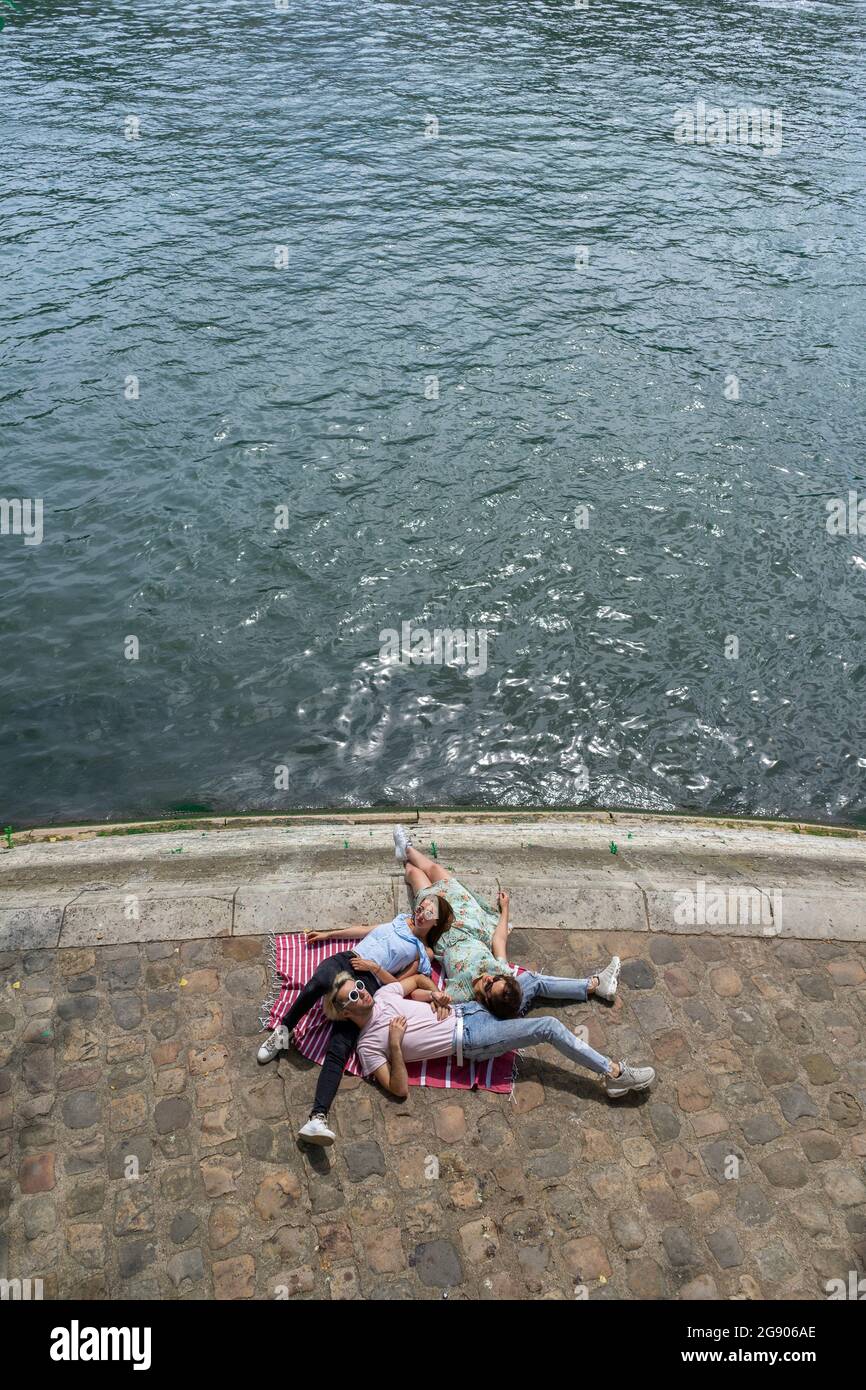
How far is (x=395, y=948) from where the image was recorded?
23.5 feet

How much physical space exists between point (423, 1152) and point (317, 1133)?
655 millimetres

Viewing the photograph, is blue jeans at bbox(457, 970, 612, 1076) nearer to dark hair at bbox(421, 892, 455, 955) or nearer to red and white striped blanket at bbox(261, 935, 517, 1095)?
red and white striped blanket at bbox(261, 935, 517, 1095)

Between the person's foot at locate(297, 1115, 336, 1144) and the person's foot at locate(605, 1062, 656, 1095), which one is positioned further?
the person's foot at locate(605, 1062, 656, 1095)

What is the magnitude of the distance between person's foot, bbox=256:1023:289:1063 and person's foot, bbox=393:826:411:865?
1.83 metres

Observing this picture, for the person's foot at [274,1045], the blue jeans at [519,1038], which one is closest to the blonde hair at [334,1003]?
the person's foot at [274,1045]

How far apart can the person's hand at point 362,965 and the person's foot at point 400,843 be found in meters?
1.22

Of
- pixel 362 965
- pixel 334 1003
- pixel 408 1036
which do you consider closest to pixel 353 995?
pixel 334 1003

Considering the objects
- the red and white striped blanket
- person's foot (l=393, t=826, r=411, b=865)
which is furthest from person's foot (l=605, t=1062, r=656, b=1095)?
person's foot (l=393, t=826, r=411, b=865)

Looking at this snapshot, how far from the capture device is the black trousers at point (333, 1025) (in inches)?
248

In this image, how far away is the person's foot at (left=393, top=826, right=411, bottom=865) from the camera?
26.6 feet

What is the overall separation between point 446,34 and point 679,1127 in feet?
113

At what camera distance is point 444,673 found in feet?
38.6

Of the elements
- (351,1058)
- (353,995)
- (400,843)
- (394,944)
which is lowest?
(351,1058)

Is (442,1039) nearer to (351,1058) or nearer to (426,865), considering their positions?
(351,1058)
